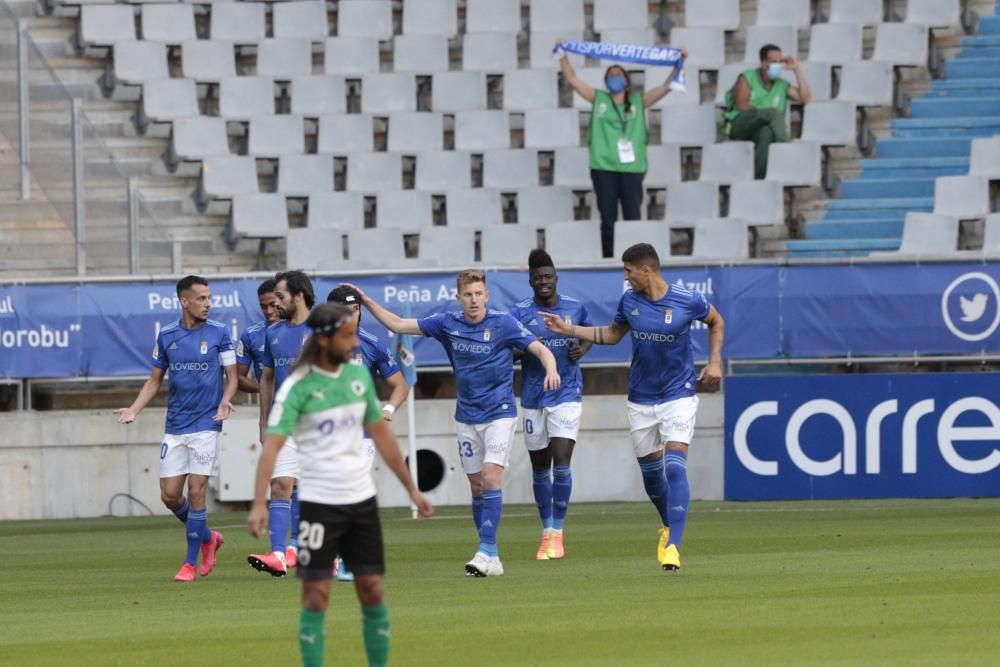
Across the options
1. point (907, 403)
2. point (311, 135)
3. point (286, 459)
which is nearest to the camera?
point (286, 459)

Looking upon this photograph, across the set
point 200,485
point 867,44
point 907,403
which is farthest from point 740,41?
point 200,485

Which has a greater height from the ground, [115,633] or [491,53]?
[491,53]

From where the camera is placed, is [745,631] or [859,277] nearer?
[745,631]

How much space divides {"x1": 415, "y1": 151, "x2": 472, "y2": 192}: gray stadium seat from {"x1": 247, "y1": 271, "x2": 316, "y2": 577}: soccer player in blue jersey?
1107 centimetres

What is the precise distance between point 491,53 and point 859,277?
25.4 ft

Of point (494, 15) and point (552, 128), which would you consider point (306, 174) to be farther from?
point (494, 15)

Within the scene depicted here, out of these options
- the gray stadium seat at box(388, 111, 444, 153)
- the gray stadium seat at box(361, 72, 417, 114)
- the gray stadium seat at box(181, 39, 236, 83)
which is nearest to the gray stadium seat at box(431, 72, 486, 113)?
the gray stadium seat at box(361, 72, 417, 114)

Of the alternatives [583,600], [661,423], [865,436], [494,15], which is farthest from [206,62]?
[583,600]

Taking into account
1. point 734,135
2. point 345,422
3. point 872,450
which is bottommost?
point 872,450

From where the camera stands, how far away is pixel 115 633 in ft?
35.0

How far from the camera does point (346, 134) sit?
2580 centimetres

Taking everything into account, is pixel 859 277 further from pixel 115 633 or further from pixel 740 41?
pixel 115 633

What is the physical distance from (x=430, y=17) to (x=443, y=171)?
3154 millimetres

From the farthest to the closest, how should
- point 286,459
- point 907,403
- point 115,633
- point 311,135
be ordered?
1. point 311,135
2. point 907,403
3. point 286,459
4. point 115,633
